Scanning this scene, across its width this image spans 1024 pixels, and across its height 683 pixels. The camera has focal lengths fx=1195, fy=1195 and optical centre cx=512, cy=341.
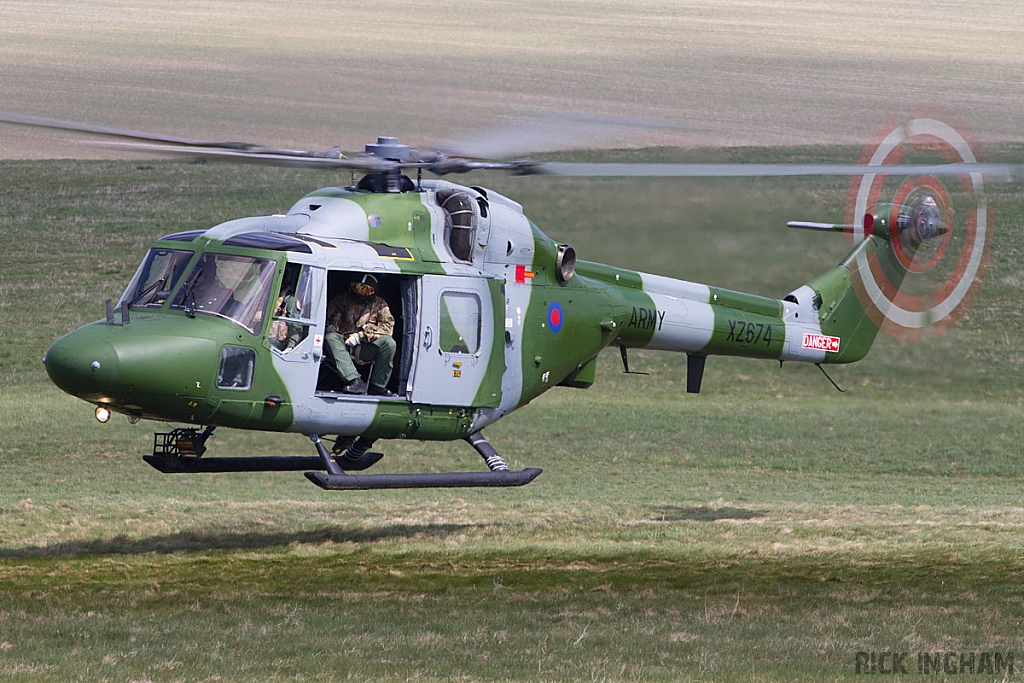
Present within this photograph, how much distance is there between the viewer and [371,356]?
38.6ft

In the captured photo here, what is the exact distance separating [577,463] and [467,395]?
8.26 meters

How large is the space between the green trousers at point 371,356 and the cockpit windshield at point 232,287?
31.9 inches

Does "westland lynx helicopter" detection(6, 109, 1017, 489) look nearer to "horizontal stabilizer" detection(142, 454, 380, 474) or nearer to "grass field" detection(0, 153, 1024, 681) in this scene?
"horizontal stabilizer" detection(142, 454, 380, 474)

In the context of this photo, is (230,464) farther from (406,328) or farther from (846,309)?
(846,309)

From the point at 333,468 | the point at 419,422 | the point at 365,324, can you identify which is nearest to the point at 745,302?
the point at 419,422

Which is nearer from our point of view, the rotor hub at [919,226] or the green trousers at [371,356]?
the green trousers at [371,356]

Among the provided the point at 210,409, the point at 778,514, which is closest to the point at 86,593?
the point at 210,409

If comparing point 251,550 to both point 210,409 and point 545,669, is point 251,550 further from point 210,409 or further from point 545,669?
point 545,669

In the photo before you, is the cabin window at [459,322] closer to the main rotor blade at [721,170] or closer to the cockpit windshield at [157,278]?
the main rotor blade at [721,170]

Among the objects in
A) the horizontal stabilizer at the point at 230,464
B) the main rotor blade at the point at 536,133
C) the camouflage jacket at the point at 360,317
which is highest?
the main rotor blade at the point at 536,133

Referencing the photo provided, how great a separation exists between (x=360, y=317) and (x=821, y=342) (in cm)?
747

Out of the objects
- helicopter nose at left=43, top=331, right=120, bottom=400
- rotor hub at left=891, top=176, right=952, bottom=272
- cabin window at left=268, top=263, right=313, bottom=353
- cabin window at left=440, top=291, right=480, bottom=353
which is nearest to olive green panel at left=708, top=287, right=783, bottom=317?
rotor hub at left=891, top=176, right=952, bottom=272

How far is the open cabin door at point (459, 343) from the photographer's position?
11.9m

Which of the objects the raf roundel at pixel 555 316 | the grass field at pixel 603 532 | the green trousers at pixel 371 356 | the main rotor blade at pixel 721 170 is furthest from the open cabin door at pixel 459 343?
the grass field at pixel 603 532
